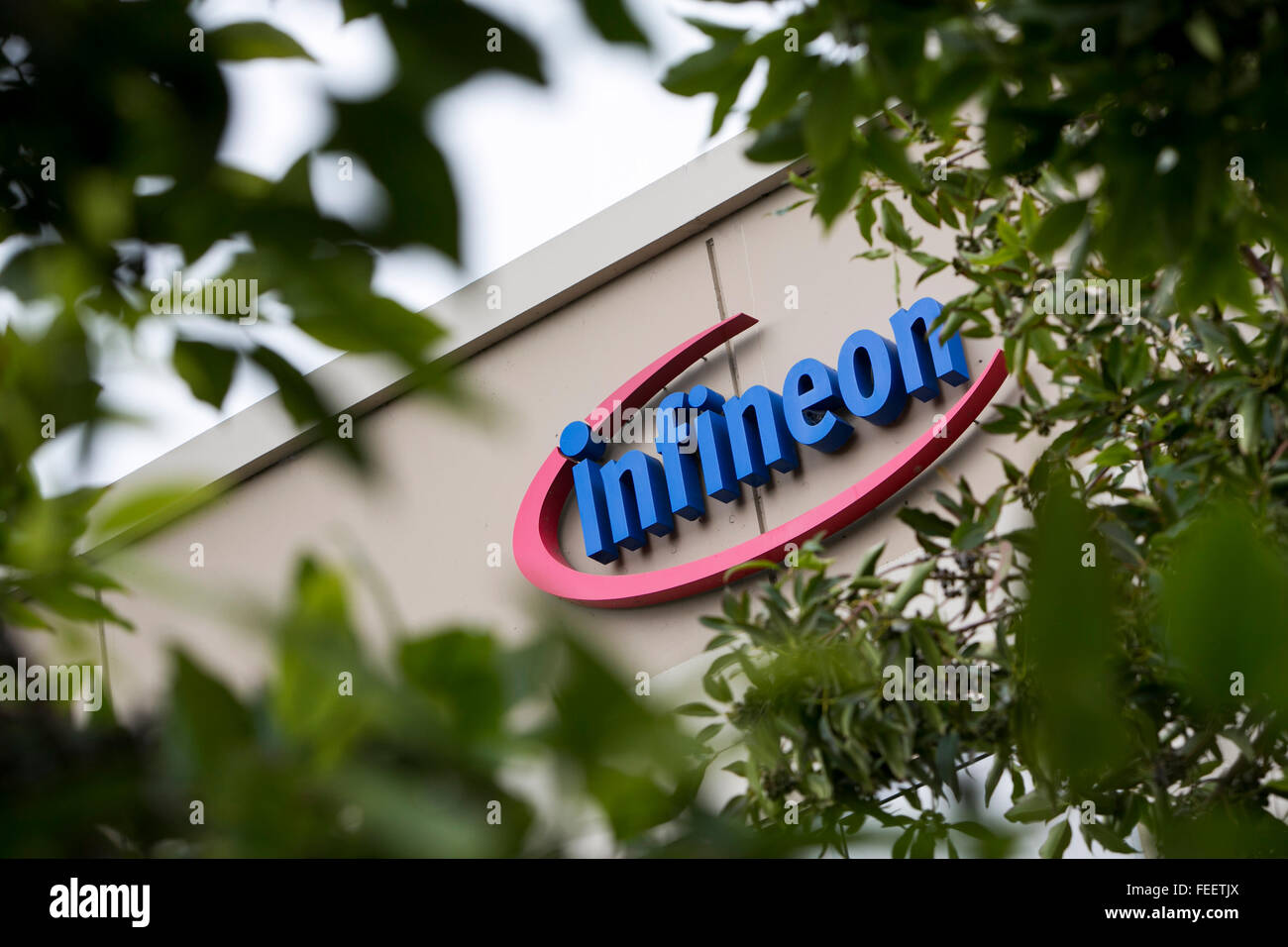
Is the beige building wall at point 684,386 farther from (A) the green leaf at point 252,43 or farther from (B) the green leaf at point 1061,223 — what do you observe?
(A) the green leaf at point 252,43

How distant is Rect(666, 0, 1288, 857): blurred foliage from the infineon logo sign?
3025 millimetres

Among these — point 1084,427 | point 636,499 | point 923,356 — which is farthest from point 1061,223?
point 636,499

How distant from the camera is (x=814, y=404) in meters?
6.70

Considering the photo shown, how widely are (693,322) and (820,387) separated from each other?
1.30m

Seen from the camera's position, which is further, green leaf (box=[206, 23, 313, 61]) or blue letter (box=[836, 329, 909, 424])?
blue letter (box=[836, 329, 909, 424])

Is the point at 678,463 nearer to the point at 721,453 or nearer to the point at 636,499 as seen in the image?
the point at 721,453

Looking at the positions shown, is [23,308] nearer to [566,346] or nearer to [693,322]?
[693,322]

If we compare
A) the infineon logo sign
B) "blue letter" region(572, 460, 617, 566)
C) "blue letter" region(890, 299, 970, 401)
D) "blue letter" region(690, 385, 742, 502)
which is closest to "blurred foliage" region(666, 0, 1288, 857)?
"blue letter" region(890, 299, 970, 401)

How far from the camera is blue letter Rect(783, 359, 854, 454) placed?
658 cm

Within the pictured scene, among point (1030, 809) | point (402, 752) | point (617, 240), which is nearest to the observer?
point (402, 752)

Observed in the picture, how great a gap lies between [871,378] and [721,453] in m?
1.10

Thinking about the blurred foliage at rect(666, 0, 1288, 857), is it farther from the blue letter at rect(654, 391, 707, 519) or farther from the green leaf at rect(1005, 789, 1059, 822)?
the blue letter at rect(654, 391, 707, 519)

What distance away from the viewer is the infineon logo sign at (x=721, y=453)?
6277 millimetres
